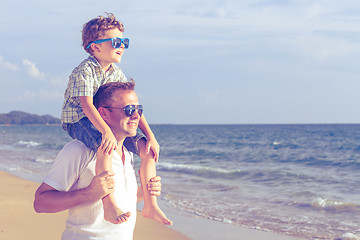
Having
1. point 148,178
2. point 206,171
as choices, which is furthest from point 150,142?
point 206,171

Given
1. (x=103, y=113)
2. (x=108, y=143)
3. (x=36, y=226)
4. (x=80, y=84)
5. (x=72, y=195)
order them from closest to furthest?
(x=72, y=195)
(x=108, y=143)
(x=103, y=113)
(x=80, y=84)
(x=36, y=226)

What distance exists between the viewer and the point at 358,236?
6688 millimetres

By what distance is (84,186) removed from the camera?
215cm

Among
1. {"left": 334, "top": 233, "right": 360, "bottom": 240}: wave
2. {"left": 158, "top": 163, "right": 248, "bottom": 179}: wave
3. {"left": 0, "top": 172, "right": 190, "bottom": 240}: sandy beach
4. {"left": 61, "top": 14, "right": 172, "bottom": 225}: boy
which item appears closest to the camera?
{"left": 61, "top": 14, "right": 172, "bottom": 225}: boy

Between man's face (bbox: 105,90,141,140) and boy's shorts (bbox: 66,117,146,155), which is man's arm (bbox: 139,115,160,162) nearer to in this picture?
boy's shorts (bbox: 66,117,146,155)

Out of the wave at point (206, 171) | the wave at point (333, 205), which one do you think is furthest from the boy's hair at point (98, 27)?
the wave at point (206, 171)

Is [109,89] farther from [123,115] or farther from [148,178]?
[148,178]

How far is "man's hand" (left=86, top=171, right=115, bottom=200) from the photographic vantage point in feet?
6.76

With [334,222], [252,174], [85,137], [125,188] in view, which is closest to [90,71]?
[85,137]

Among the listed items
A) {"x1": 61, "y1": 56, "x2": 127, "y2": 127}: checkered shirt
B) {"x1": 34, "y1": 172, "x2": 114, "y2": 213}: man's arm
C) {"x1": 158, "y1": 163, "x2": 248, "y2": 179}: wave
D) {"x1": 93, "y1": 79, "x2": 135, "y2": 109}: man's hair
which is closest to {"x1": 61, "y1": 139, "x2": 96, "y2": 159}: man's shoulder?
{"x1": 34, "y1": 172, "x2": 114, "y2": 213}: man's arm

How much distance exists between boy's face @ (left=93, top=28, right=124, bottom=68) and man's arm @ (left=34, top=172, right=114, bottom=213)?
841mm

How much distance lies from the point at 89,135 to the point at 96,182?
377 millimetres

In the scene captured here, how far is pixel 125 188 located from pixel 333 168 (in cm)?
1693

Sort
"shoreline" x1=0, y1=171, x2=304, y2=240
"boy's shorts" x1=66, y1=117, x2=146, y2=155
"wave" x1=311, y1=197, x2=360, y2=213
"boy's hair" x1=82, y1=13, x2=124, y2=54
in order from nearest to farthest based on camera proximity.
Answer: "boy's shorts" x1=66, y1=117, x2=146, y2=155, "boy's hair" x1=82, y1=13, x2=124, y2=54, "shoreline" x1=0, y1=171, x2=304, y2=240, "wave" x1=311, y1=197, x2=360, y2=213
